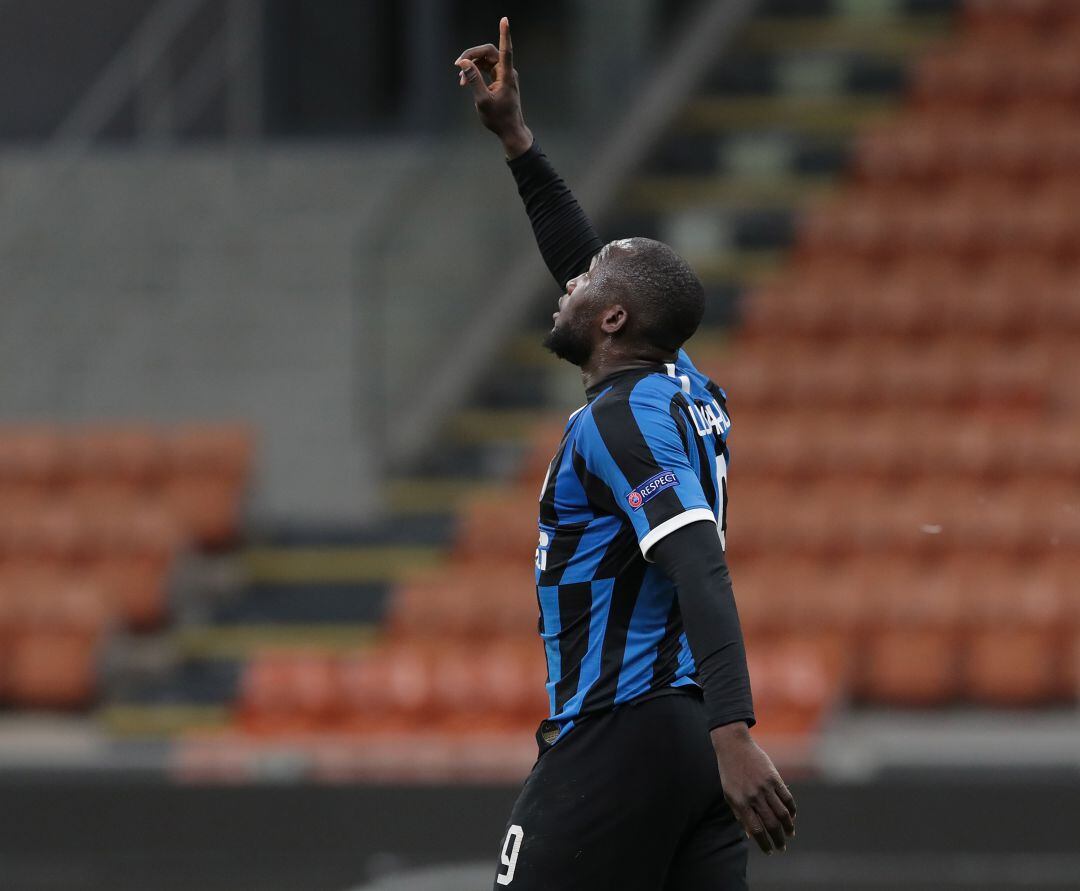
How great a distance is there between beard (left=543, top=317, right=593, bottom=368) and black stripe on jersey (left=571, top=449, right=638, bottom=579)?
198 mm

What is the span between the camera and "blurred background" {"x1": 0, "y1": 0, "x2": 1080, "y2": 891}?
697 cm

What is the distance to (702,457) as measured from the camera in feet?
9.09

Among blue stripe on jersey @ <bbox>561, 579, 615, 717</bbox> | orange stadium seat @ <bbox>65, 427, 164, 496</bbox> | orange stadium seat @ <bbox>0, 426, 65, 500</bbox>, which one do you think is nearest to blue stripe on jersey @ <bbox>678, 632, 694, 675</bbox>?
blue stripe on jersey @ <bbox>561, 579, 615, 717</bbox>

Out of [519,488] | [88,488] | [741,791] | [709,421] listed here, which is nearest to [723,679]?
[741,791]

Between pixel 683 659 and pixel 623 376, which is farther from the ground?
pixel 623 376

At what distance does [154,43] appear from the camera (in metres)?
12.5

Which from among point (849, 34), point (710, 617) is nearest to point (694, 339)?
point (849, 34)

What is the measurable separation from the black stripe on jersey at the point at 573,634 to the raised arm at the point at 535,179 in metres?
0.75

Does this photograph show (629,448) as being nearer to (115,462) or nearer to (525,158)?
(525,158)

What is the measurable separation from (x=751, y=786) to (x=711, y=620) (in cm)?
23

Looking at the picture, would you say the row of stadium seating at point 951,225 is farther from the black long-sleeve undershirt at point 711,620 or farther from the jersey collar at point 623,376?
the black long-sleeve undershirt at point 711,620

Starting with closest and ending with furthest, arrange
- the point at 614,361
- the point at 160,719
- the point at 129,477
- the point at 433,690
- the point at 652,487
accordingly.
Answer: the point at 652,487, the point at 614,361, the point at 433,690, the point at 160,719, the point at 129,477

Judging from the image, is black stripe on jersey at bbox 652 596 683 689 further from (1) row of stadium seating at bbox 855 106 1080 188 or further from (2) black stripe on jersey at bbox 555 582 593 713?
(1) row of stadium seating at bbox 855 106 1080 188

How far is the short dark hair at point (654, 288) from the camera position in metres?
2.79
